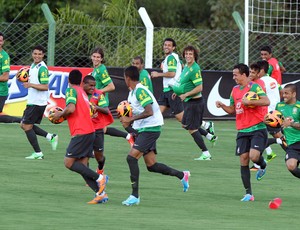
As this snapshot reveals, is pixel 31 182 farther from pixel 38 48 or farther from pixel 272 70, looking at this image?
pixel 272 70

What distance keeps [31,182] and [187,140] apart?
763 centimetres

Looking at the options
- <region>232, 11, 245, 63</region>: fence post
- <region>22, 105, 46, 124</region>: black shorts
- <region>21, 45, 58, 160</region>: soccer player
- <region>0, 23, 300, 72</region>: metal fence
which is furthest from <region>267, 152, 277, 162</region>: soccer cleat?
<region>0, 23, 300, 72</region>: metal fence

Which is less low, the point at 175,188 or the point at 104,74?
the point at 104,74

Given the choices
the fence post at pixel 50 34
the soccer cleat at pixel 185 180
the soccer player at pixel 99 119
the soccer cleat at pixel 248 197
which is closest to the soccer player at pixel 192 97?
the soccer player at pixel 99 119

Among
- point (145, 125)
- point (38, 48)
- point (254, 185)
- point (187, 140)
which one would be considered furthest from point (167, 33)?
point (145, 125)

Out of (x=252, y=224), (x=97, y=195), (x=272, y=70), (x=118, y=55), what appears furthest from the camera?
(x=118, y=55)

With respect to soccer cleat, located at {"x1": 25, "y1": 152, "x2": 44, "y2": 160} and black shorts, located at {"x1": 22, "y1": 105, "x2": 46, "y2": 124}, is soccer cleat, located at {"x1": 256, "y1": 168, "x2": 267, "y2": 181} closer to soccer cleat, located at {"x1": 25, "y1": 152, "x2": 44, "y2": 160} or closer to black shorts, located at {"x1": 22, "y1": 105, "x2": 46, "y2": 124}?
soccer cleat, located at {"x1": 25, "y1": 152, "x2": 44, "y2": 160}

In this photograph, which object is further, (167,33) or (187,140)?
(167,33)

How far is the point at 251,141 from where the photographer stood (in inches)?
537

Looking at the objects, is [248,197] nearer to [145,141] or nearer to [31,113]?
[145,141]

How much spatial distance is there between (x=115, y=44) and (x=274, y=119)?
13.5 metres

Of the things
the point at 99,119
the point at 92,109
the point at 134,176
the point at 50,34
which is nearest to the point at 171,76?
the point at 99,119

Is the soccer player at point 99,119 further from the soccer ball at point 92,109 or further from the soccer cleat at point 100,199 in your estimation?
the soccer cleat at point 100,199

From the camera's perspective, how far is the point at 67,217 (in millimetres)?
11492
